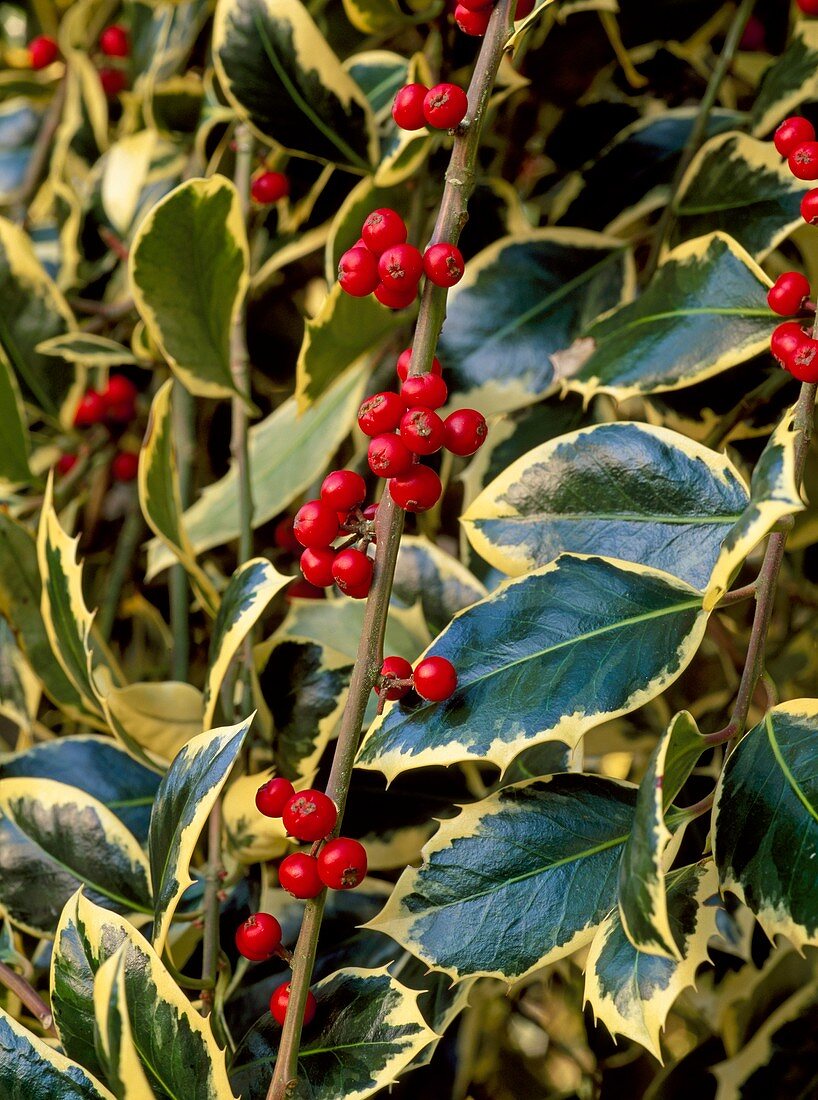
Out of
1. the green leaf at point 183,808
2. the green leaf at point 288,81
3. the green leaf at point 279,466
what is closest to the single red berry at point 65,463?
the green leaf at point 279,466

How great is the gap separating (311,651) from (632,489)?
0.21 metres

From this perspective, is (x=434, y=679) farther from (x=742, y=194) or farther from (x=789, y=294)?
(x=742, y=194)

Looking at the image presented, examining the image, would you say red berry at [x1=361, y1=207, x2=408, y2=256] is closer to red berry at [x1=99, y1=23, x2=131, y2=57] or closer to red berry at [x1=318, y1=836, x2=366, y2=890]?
red berry at [x1=318, y1=836, x2=366, y2=890]

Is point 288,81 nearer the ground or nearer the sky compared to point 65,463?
nearer the sky

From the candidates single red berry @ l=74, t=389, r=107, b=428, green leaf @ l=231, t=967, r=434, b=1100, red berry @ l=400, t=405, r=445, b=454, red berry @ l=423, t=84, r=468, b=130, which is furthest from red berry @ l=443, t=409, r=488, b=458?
single red berry @ l=74, t=389, r=107, b=428

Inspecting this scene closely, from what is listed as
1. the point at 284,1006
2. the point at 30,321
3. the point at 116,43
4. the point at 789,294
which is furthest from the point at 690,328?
the point at 116,43

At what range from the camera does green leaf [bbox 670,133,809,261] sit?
0.65 metres

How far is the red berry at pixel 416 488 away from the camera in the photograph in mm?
454

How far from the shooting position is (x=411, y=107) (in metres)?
0.50

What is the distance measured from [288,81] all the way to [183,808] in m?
0.45

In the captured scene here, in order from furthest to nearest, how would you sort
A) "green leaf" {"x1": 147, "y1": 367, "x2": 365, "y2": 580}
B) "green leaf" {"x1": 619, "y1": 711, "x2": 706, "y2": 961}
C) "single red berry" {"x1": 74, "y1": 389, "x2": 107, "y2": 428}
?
1. "single red berry" {"x1": 74, "y1": 389, "x2": 107, "y2": 428}
2. "green leaf" {"x1": 147, "y1": 367, "x2": 365, "y2": 580}
3. "green leaf" {"x1": 619, "y1": 711, "x2": 706, "y2": 961}

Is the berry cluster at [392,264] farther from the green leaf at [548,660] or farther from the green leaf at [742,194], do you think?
the green leaf at [742,194]

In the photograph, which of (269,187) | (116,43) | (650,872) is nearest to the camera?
(650,872)

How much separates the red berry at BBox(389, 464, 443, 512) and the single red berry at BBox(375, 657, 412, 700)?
70 mm
